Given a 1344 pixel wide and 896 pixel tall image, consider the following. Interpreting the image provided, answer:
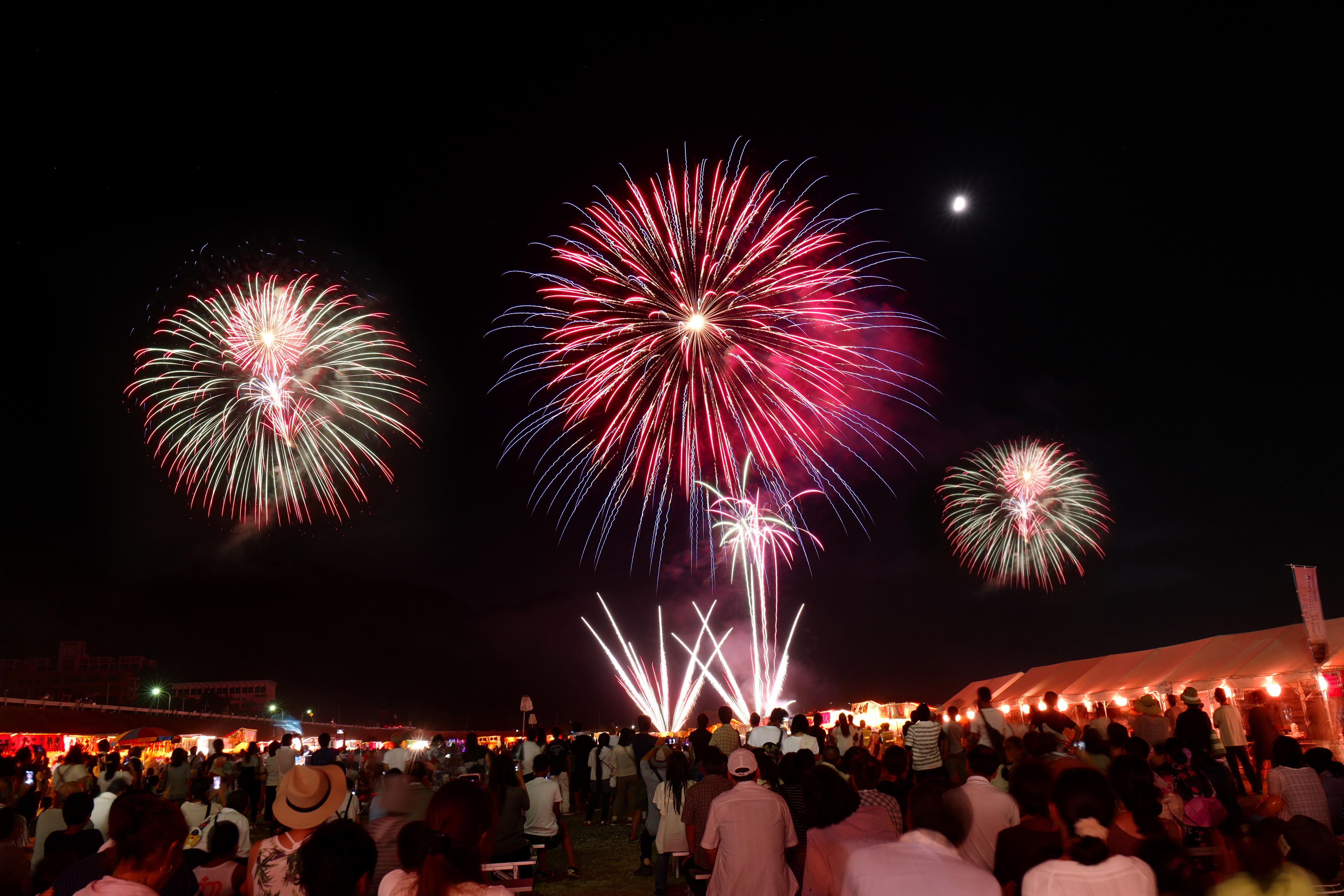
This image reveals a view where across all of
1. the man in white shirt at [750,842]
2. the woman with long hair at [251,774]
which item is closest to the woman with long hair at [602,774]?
the woman with long hair at [251,774]

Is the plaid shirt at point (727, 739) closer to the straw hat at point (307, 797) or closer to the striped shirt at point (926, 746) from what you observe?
the striped shirt at point (926, 746)

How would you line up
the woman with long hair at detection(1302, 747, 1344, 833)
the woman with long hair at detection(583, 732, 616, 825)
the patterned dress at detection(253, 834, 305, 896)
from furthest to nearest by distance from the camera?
1. the woman with long hair at detection(583, 732, 616, 825)
2. the woman with long hair at detection(1302, 747, 1344, 833)
3. the patterned dress at detection(253, 834, 305, 896)

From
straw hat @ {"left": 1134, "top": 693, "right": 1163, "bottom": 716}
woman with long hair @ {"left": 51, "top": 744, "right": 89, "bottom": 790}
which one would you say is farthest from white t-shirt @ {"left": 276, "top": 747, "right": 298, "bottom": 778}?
straw hat @ {"left": 1134, "top": 693, "right": 1163, "bottom": 716}

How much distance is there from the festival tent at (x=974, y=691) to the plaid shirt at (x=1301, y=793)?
3421 cm

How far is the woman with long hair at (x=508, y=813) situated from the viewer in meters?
8.78

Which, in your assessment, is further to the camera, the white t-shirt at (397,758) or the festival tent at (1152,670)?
the festival tent at (1152,670)

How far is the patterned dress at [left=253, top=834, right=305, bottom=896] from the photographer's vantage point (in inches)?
185

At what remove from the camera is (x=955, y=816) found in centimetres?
490

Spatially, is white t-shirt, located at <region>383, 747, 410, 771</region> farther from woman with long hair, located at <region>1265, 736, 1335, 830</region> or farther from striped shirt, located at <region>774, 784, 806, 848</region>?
woman with long hair, located at <region>1265, 736, 1335, 830</region>

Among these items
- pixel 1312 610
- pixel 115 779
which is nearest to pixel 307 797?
pixel 115 779

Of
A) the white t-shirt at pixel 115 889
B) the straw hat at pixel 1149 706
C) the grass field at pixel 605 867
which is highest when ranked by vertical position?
the straw hat at pixel 1149 706

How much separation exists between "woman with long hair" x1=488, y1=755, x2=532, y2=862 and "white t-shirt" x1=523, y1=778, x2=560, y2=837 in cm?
141

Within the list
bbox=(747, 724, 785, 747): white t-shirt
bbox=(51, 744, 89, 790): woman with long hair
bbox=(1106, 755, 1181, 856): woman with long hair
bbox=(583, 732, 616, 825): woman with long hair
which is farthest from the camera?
bbox=(583, 732, 616, 825): woman with long hair

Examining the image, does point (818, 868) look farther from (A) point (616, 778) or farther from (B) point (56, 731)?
(B) point (56, 731)
